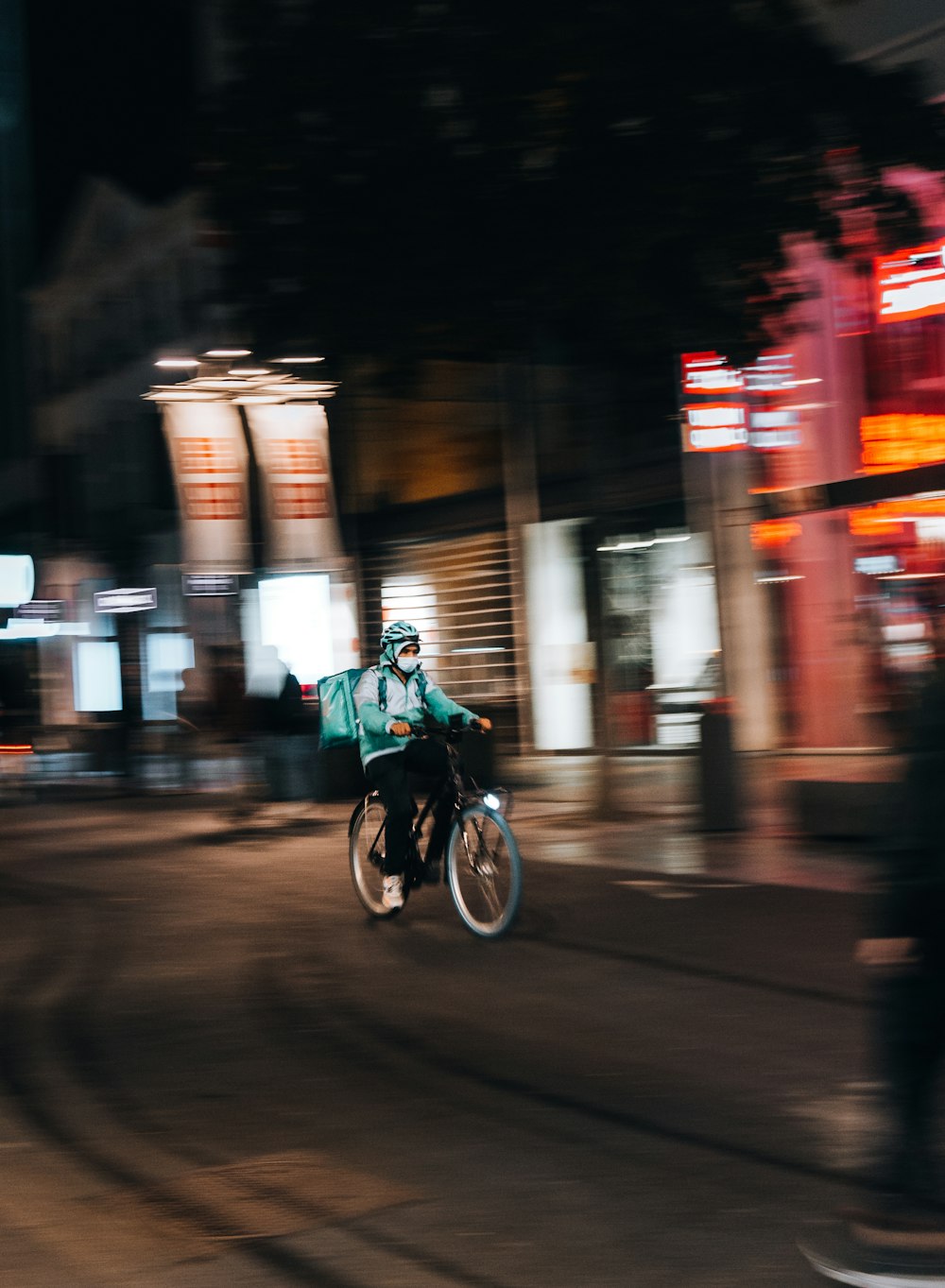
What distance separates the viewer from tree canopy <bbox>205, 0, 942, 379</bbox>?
38.8ft

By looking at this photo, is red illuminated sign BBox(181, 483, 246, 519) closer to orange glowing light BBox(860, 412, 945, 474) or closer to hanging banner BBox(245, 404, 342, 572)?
hanging banner BBox(245, 404, 342, 572)

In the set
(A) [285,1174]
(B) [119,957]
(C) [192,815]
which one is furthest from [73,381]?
(A) [285,1174]

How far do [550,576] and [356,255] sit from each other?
12.0 meters

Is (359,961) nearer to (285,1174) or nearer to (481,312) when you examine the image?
(285,1174)

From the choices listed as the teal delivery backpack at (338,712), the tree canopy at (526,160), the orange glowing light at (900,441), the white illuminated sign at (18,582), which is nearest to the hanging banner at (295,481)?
the orange glowing light at (900,441)

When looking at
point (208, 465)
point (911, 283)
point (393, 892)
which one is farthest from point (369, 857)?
point (208, 465)

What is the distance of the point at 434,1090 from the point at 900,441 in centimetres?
1244

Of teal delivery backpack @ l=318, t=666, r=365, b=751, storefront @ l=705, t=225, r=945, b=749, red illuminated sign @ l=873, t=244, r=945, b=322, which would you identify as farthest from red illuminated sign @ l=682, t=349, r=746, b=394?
teal delivery backpack @ l=318, t=666, r=365, b=751

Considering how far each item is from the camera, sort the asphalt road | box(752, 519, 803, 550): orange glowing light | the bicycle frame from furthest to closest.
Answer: box(752, 519, 803, 550): orange glowing light
the bicycle frame
the asphalt road

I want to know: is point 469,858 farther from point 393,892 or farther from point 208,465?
point 208,465

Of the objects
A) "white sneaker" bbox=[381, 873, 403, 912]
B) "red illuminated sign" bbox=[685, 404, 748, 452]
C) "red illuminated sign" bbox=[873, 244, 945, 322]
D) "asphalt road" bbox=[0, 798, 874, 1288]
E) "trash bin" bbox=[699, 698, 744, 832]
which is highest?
"red illuminated sign" bbox=[873, 244, 945, 322]

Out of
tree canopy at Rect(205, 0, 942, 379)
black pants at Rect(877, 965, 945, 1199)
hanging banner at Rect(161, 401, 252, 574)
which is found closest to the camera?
black pants at Rect(877, 965, 945, 1199)

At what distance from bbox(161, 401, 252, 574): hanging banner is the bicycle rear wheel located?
14.1 meters

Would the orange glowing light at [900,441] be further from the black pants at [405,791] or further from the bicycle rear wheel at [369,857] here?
the black pants at [405,791]
